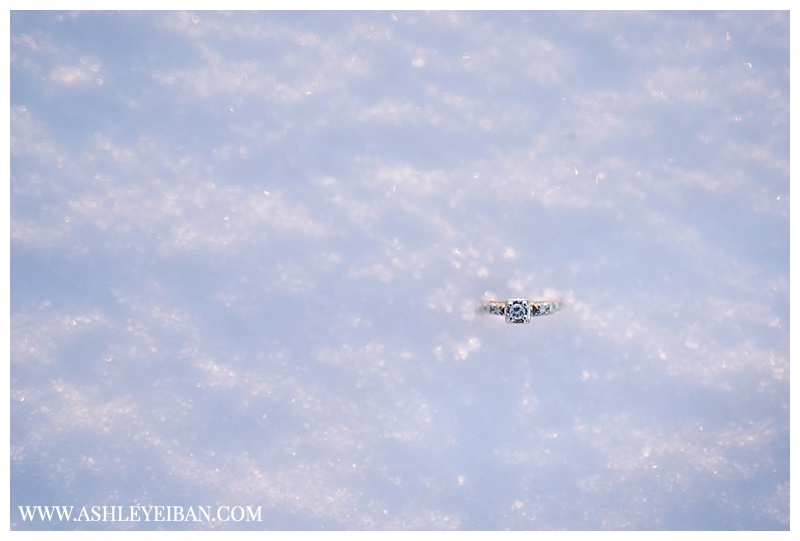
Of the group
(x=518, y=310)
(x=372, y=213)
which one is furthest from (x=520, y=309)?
(x=372, y=213)

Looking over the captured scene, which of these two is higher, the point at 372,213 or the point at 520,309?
the point at 372,213

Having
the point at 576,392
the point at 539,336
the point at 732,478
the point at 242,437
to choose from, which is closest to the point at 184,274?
the point at 242,437

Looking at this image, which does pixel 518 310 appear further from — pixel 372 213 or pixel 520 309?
pixel 372 213
